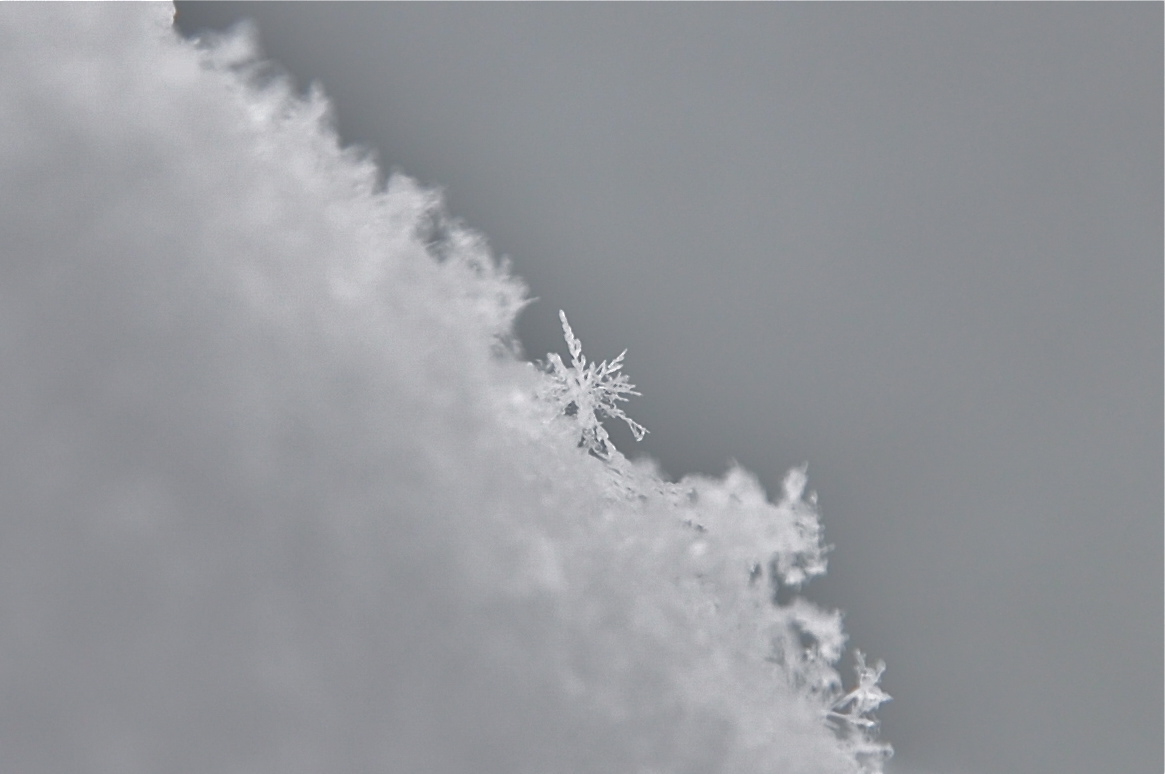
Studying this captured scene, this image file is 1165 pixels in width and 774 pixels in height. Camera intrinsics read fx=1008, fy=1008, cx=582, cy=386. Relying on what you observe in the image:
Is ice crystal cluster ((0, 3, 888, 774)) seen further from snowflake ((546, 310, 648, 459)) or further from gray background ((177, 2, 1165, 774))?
gray background ((177, 2, 1165, 774))

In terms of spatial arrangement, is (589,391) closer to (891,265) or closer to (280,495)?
(280,495)

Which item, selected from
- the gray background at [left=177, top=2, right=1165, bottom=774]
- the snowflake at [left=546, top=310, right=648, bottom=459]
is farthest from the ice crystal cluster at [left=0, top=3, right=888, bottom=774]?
the gray background at [left=177, top=2, right=1165, bottom=774]

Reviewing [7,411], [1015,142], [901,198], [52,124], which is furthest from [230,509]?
[1015,142]

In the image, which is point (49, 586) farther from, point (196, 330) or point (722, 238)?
point (722, 238)

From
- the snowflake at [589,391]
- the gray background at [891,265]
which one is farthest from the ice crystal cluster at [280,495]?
the gray background at [891,265]

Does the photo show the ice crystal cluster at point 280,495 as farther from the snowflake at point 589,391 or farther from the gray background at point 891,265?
the gray background at point 891,265
